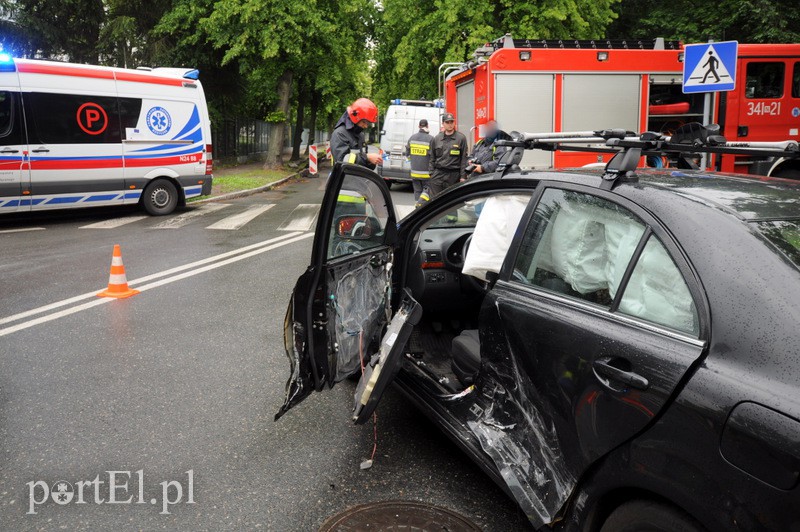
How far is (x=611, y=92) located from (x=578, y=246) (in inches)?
391

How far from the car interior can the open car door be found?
13.8 inches

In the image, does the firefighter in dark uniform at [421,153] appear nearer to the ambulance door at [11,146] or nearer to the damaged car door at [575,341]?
the ambulance door at [11,146]

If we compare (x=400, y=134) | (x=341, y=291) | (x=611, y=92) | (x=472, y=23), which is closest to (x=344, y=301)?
(x=341, y=291)

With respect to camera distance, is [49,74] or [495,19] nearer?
[49,74]

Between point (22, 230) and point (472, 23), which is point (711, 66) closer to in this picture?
point (22, 230)

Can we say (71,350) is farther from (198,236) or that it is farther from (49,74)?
(49,74)

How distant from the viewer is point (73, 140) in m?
12.4

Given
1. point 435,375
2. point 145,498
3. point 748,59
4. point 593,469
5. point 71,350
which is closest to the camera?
point 593,469

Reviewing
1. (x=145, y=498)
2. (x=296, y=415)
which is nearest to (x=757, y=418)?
(x=145, y=498)

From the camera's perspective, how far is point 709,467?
179 centimetres

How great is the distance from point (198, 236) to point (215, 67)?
17.1 meters

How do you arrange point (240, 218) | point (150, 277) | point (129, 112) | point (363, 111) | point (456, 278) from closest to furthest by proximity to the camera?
point (456, 278) < point (363, 111) < point (150, 277) < point (129, 112) < point (240, 218)

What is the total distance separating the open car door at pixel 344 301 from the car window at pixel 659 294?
1.15 meters

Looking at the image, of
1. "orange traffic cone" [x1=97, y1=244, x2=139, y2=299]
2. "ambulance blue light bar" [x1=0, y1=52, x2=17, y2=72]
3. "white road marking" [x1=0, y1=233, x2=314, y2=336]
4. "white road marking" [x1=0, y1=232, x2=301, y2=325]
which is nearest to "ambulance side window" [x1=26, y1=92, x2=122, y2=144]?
"ambulance blue light bar" [x1=0, y1=52, x2=17, y2=72]
